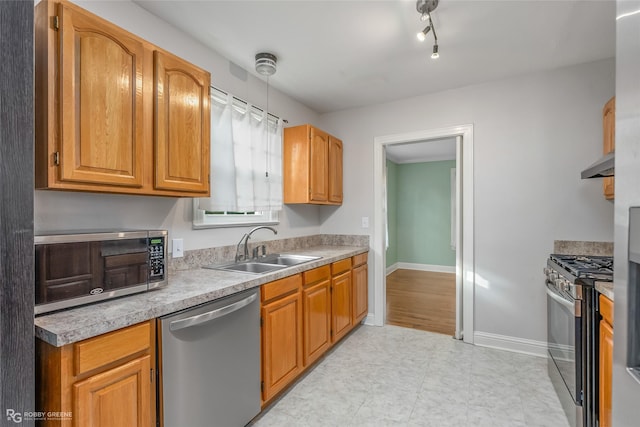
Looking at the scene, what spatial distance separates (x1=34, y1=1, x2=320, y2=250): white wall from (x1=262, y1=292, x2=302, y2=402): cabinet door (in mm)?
757

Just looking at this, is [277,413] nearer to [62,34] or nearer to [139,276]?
[139,276]

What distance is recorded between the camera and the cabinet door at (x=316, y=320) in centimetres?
235

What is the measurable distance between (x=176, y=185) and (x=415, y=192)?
570 centimetres

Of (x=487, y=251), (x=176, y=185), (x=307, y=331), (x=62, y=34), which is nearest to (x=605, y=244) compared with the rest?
(x=487, y=251)

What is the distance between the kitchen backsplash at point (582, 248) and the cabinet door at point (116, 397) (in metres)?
3.17

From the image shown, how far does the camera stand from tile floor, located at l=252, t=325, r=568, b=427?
191 centimetres

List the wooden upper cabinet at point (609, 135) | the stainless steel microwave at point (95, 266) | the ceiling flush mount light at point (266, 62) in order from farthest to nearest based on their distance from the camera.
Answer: the ceiling flush mount light at point (266, 62) < the wooden upper cabinet at point (609, 135) < the stainless steel microwave at point (95, 266)

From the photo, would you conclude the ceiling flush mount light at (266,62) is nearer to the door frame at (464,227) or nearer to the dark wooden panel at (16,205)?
the door frame at (464,227)

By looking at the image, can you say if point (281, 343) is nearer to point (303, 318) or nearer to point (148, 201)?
point (303, 318)

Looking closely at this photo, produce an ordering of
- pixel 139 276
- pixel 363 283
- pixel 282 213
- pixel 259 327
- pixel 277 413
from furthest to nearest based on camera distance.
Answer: pixel 363 283
pixel 282 213
pixel 277 413
pixel 259 327
pixel 139 276

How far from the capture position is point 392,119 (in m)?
3.44

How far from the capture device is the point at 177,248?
2.06 metres

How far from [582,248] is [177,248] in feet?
10.6

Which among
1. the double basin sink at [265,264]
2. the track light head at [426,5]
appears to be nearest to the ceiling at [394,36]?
the track light head at [426,5]
